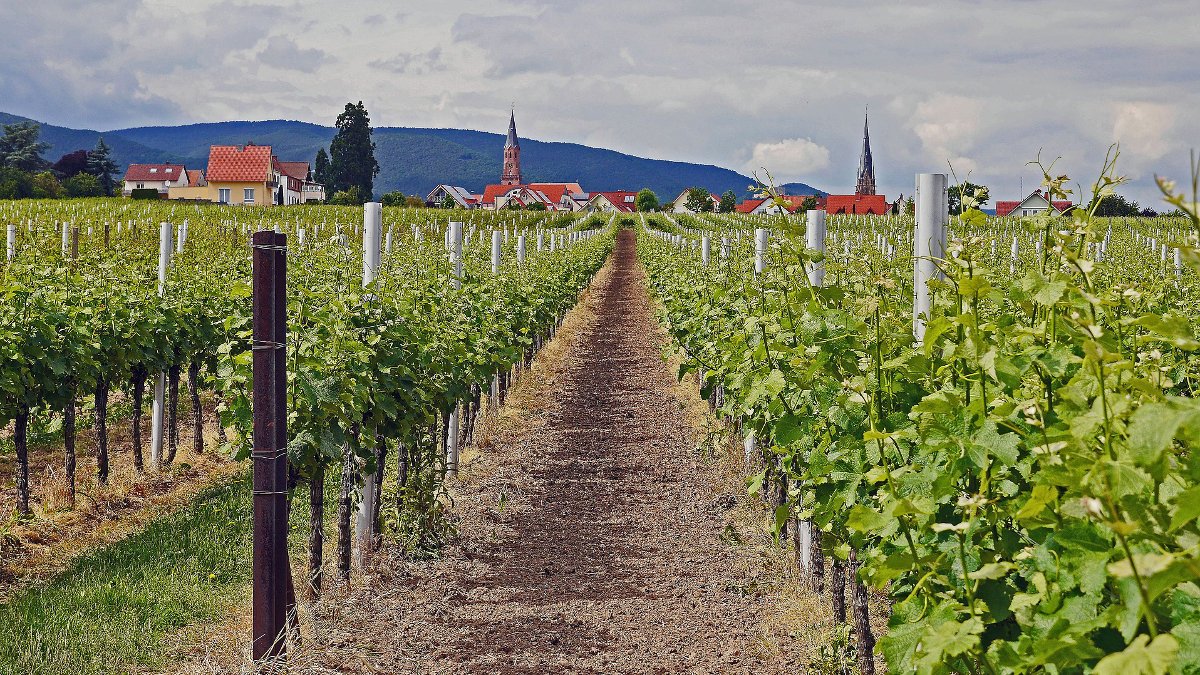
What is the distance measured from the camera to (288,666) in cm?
420

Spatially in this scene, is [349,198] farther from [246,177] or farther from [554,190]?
[554,190]

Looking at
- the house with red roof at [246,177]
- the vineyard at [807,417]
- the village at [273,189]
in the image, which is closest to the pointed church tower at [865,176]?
the village at [273,189]

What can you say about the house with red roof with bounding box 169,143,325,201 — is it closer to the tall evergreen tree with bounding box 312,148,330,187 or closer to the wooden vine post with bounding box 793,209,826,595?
the tall evergreen tree with bounding box 312,148,330,187

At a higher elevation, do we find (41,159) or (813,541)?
(41,159)

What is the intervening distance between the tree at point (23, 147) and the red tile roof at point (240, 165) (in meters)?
15.4

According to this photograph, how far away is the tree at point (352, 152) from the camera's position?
311ft

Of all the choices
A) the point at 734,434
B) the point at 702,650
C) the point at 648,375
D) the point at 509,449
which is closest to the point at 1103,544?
the point at 702,650

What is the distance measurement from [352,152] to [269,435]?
95.1 m

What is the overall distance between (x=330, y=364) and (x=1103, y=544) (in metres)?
3.65

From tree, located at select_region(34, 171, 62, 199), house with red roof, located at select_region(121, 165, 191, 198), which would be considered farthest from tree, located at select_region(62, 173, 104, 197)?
house with red roof, located at select_region(121, 165, 191, 198)

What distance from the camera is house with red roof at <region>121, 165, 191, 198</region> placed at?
109812mm

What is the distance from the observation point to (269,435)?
400cm

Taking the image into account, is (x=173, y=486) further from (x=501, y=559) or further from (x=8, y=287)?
(x=501, y=559)

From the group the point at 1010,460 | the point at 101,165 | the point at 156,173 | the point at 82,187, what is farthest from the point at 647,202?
the point at 1010,460
